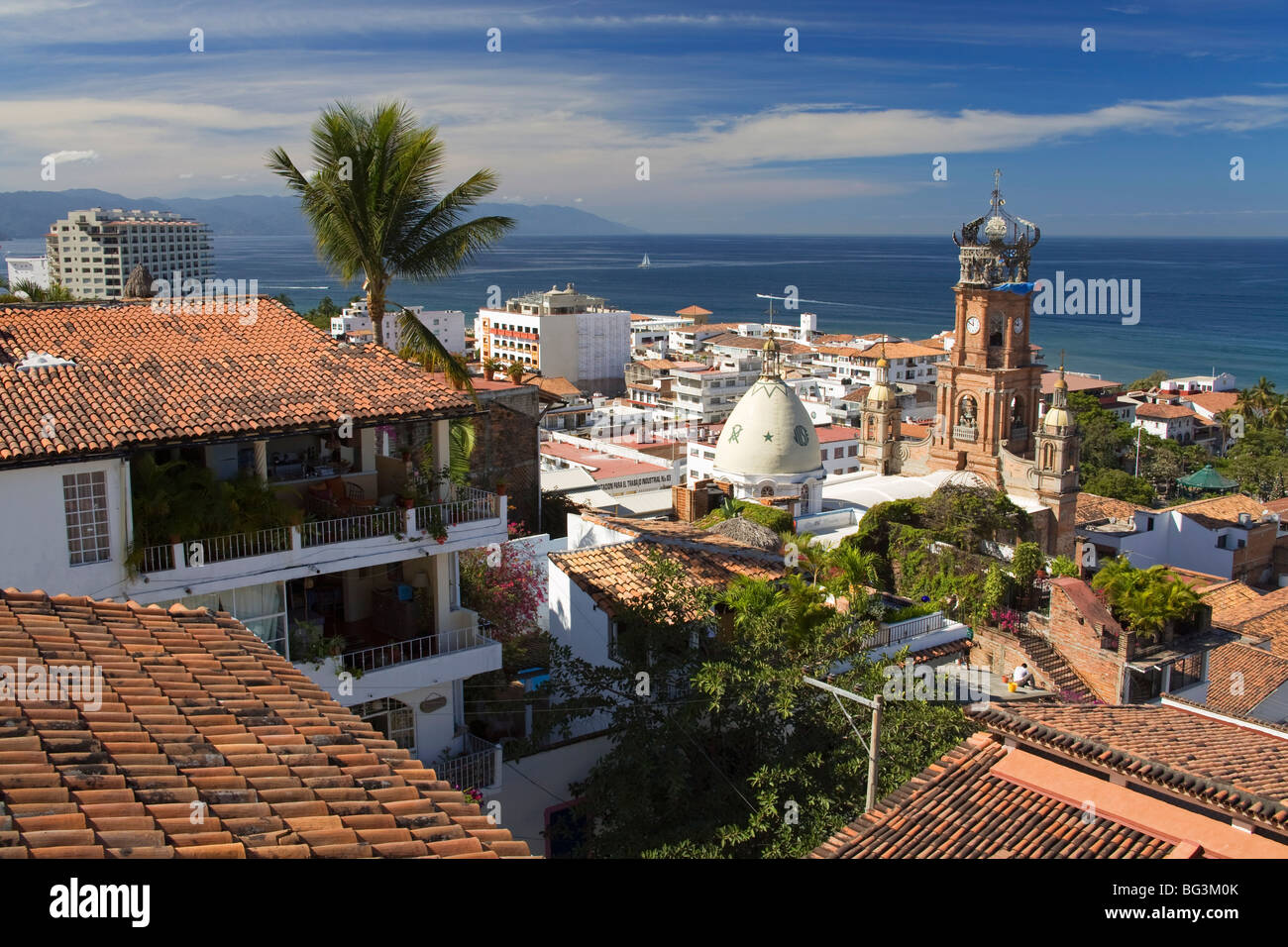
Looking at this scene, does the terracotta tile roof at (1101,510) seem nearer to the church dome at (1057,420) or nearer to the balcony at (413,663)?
the church dome at (1057,420)

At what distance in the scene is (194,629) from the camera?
9.18 metres

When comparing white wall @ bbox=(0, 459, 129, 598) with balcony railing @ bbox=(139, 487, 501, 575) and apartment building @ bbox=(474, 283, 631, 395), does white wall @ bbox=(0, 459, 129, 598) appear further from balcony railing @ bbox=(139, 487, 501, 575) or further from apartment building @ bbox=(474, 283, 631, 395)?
apartment building @ bbox=(474, 283, 631, 395)

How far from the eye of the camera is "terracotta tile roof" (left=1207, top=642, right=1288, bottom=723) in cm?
2309

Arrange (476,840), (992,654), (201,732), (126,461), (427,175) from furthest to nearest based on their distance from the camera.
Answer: (992,654) → (427,175) → (126,461) → (201,732) → (476,840)

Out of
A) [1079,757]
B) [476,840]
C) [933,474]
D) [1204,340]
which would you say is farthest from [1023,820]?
[1204,340]

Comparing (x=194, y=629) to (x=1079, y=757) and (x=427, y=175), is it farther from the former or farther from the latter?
(x=427, y=175)

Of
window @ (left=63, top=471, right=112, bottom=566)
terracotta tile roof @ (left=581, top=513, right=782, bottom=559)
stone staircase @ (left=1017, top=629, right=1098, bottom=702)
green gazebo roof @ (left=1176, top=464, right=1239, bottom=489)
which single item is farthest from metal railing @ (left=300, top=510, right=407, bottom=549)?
green gazebo roof @ (left=1176, top=464, right=1239, bottom=489)

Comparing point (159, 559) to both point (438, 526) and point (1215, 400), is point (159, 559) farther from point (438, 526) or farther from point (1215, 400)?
point (1215, 400)

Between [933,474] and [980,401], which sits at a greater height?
[980,401]

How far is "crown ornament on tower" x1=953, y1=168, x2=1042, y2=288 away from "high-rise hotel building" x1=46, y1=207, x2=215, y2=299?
8764 cm

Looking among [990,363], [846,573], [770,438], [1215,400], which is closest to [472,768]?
[846,573]

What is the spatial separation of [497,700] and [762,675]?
4046 mm

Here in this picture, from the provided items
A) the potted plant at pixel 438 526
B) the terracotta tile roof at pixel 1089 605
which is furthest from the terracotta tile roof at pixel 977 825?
the terracotta tile roof at pixel 1089 605

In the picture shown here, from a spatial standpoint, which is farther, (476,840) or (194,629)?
(194,629)
